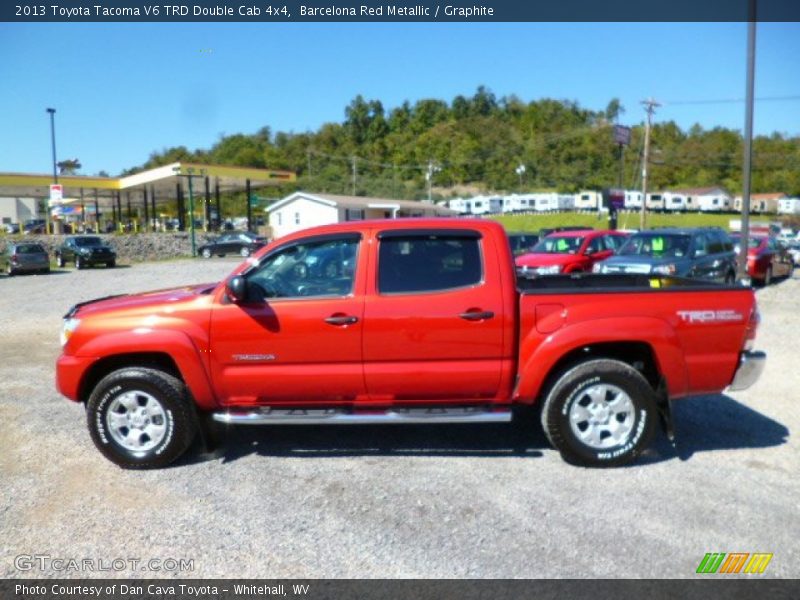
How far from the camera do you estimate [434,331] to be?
15.8 ft

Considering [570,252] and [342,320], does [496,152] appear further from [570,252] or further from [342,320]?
[342,320]

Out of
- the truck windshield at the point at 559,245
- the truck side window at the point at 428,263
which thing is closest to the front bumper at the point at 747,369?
the truck side window at the point at 428,263

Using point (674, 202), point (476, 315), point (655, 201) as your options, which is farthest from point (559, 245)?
point (674, 202)

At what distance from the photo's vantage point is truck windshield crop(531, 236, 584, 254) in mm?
17625

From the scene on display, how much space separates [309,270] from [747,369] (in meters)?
3.38

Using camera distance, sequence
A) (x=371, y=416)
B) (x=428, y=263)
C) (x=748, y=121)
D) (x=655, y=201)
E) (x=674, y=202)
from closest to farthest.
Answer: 1. (x=371, y=416)
2. (x=428, y=263)
3. (x=748, y=121)
4. (x=655, y=201)
5. (x=674, y=202)

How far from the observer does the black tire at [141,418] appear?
4984 mm

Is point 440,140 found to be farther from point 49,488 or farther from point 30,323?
point 49,488

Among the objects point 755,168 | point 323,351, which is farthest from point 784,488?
point 755,168

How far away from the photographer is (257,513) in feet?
14.1

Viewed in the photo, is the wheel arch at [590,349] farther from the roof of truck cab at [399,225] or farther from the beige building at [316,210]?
the beige building at [316,210]

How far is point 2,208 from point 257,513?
94.0m

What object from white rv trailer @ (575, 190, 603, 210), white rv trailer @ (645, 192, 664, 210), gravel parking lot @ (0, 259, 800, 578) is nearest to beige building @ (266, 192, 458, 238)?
white rv trailer @ (575, 190, 603, 210)

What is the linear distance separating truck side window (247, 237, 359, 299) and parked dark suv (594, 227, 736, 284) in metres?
10.5
